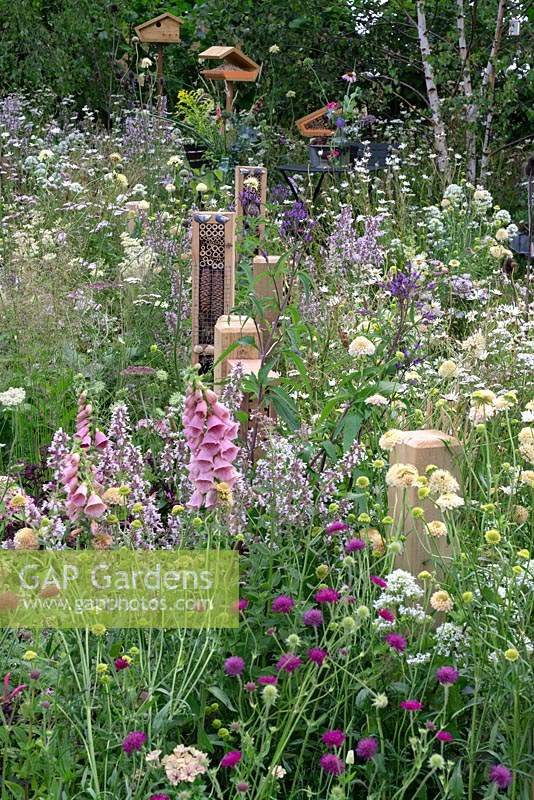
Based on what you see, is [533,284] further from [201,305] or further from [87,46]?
[87,46]

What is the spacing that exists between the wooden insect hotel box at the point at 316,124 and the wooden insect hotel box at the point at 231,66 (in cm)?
70

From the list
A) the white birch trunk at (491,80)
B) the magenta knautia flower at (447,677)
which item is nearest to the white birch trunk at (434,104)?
the white birch trunk at (491,80)

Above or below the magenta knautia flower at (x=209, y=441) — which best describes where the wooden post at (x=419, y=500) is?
below

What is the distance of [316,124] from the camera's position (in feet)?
29.0

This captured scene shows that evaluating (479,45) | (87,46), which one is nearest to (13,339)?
(479,45)

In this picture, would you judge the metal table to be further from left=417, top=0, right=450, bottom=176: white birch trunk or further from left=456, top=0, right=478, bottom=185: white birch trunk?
left=456, top=0, right=478, bottom=185: white birch trunk

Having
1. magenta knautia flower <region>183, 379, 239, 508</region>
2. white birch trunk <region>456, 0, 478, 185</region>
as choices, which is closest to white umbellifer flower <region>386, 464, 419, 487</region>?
magenta knautia flower <region>183, 379, 239, 508</region>

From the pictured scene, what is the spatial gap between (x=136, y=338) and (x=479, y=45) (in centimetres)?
604

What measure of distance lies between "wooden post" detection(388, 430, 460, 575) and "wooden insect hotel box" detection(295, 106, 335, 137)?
6061 mm

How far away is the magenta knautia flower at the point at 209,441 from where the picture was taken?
2371 millimetres

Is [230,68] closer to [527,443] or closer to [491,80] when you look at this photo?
[491,80]

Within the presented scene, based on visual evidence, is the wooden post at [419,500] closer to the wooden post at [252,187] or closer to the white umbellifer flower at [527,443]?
the white umbellifer flower at [527,443]

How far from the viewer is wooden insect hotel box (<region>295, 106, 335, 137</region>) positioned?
8.60 metres

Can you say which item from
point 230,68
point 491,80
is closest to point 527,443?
point 491,80
